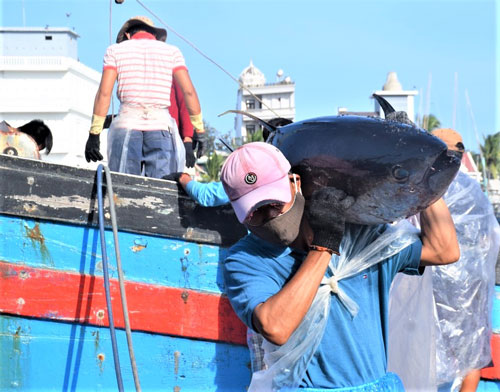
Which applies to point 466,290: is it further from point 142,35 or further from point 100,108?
point 142,35

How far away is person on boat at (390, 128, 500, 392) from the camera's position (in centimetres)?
330

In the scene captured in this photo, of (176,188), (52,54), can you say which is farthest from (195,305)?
(52,54)

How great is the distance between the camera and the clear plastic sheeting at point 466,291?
3309 mm

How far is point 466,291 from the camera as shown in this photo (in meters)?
3.31

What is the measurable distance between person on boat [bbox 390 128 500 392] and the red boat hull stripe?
1036 millimetres

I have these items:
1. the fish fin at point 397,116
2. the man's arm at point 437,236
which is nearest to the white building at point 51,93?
the fish fin at point 397,116

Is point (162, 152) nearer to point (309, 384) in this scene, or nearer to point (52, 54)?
point (309, 384)

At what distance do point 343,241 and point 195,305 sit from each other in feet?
4.05

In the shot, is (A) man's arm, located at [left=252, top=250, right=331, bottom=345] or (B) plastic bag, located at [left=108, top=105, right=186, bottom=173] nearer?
(A) man's arm, located at [left=252, top=250, right=331, bottom=345]

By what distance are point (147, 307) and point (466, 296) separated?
1.59 meters

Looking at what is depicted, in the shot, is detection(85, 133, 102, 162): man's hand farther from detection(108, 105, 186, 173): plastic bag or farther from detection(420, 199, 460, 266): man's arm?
detection(420, 199, 460, 266): man's arm

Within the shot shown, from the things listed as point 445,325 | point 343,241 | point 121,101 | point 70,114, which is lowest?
point 445,325

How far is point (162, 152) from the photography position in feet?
13.7

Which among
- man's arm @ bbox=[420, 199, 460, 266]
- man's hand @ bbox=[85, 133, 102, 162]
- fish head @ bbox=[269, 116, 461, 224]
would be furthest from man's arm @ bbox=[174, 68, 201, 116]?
man's arm @ bbox=[420, 199, 460, 266]
